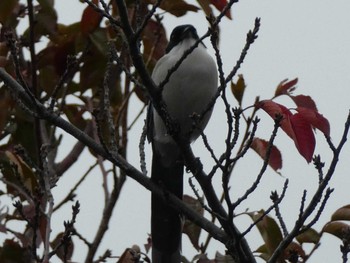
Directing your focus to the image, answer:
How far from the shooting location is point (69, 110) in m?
4.32

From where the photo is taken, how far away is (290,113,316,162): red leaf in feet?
8.91

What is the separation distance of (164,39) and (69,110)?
2.21ft

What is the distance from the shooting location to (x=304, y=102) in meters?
2.97

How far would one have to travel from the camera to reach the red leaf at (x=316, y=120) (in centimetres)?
277

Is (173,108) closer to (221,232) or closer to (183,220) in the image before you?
(183,220)

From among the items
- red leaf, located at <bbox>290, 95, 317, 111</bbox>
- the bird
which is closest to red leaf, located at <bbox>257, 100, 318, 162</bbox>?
red leaf, located at <bbox>290, 95, 317, 111</bbox>

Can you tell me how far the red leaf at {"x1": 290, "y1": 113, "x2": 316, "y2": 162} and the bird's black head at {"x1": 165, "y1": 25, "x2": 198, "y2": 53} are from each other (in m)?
1.20

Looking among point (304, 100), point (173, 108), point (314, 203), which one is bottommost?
point (314, 203)

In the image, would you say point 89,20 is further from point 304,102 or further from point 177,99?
point 304,102

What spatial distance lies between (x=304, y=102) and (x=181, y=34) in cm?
111

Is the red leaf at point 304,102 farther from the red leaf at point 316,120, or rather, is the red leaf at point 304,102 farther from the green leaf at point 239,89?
the green leaf at point 239,89

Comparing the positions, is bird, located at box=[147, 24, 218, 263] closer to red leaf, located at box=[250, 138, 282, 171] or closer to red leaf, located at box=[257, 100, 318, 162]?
red leaf, located at box=[250, 138, 282, 171]

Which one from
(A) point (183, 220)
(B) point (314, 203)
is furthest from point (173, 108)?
(B) point (314, 203)

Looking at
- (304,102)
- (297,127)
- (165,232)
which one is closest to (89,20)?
(165,232)
